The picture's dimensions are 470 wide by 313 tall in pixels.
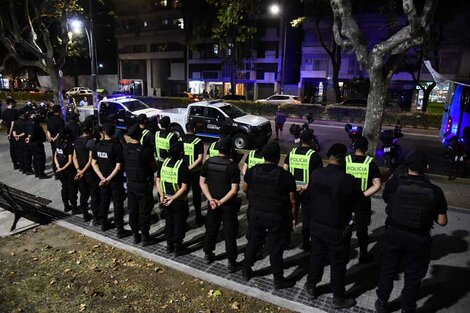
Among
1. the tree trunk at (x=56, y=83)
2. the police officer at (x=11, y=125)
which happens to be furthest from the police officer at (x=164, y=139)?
the tree trunk at (x=56, y=83)

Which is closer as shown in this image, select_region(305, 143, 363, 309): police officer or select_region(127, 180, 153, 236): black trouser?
select_region(305, 143, 363, 309): police officer

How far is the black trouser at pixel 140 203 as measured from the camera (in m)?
5.49

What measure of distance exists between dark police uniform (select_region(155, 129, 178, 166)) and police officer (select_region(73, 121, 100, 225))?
1210 millimetres

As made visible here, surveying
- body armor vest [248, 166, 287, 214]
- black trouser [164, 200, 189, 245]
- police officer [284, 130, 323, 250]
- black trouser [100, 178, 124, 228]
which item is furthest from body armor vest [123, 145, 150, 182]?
police officer [284, 130, 323, 250]

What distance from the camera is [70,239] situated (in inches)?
239

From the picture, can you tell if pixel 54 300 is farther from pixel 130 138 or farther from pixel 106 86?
pixel 106 86

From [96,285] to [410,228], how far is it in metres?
4.12

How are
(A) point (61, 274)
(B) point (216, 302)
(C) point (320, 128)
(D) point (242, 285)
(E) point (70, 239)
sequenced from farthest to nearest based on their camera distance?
(C) point (320, 128), (E) point (70, 239), (A) point (61, 274), (D) point (242, 285), (B) point (216, 302)

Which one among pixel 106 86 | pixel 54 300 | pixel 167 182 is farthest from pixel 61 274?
pixel 106 86

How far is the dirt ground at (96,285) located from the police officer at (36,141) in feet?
13.0

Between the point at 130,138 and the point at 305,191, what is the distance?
9.64 ft

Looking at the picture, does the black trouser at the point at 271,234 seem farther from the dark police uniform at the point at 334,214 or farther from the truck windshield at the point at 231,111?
the truck windshield at the point at 231,111

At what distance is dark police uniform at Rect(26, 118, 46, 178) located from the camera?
911cm

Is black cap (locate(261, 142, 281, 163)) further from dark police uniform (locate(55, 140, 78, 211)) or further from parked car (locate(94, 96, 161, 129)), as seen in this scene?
parked car (locate(94, 96, 161, 129))
